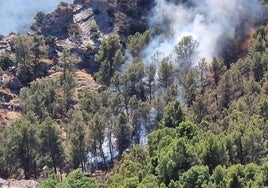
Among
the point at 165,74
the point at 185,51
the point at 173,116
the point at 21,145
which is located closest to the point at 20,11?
the point at 185,51

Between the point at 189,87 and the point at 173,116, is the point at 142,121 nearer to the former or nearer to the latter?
the point at 189,87

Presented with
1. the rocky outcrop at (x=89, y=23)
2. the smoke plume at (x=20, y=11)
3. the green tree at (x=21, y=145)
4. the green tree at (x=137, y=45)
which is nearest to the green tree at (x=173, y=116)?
the green tree at (x=21, y=145)

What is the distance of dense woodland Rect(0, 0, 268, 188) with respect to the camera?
8394 cm

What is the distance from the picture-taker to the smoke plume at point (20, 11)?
18530cm

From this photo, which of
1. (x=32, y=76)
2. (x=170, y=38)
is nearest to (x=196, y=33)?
(x=170, y=38)

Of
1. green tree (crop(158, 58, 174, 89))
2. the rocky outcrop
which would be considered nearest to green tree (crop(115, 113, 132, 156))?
green tree (crop(158, 58, 174, 89))

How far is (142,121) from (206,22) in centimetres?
4470

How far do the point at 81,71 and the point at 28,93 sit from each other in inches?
1096

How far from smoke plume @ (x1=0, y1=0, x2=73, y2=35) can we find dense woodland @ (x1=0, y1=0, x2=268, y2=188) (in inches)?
1558

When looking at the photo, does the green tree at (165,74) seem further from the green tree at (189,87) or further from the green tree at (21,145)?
the green tree at (21,145)

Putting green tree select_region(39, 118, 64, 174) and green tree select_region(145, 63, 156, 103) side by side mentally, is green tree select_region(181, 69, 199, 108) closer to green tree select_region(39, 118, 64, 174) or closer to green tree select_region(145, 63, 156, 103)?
green tree select_region(145, 63, 156, 103)

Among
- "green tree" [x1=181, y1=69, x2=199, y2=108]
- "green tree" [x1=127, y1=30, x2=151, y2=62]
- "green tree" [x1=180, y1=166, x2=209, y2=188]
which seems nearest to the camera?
"green tree" [x1=180, y1=166, x2=209, y2=188]

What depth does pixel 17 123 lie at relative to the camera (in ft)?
355

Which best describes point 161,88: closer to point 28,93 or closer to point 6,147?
point 28,93
